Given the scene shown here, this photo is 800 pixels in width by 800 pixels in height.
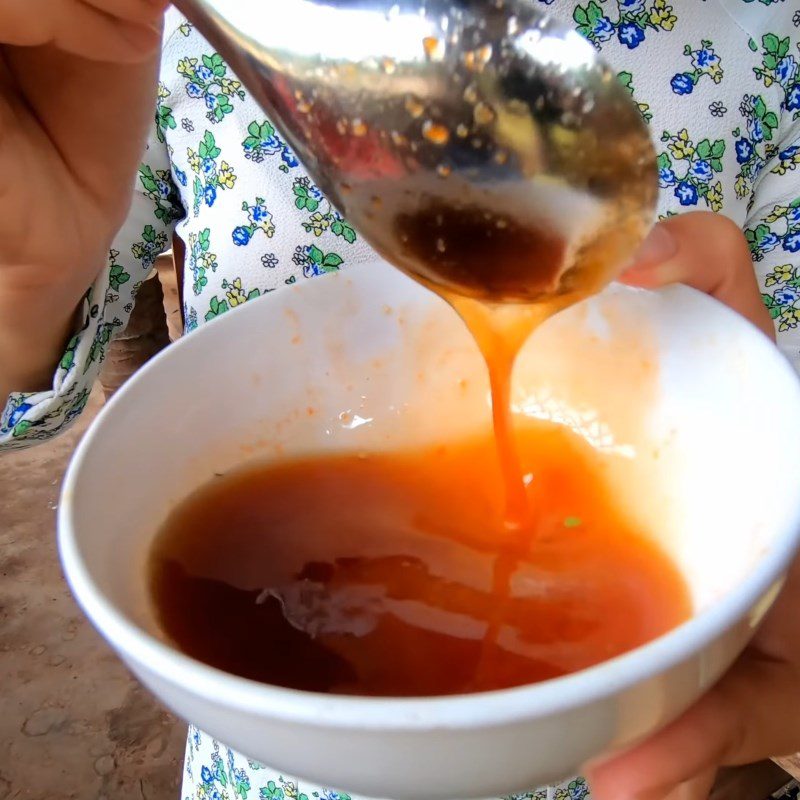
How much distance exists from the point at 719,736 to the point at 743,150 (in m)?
0.44

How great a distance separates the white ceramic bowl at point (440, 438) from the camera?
0.27 m

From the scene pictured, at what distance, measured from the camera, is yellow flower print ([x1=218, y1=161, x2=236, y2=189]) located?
658 millimetres

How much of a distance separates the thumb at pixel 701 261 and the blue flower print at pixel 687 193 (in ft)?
0.54

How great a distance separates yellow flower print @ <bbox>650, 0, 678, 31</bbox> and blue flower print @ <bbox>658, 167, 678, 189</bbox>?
0.10 meters

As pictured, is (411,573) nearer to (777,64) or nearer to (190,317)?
(190,317)

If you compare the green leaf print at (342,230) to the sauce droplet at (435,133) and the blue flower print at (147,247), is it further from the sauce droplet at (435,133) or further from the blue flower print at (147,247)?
the sauce droplet at (435,133)

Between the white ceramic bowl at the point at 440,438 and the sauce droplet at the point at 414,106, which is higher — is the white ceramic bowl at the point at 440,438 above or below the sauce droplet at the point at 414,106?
below

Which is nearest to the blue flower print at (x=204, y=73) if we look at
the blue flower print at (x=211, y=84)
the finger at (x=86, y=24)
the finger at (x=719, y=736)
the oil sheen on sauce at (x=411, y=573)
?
the blue flower print at (x=211, y=84)

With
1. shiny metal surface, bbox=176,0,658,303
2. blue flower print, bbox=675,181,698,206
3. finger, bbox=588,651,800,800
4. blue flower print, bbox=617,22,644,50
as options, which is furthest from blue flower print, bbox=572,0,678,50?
finger, bbox=588,651,800,800

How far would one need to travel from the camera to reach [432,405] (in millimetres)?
546

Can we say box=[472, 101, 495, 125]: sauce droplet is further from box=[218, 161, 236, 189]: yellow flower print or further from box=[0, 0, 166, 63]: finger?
box=[218, 161, 236, 189]: yellow flower print

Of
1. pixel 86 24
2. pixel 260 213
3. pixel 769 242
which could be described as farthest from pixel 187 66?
pixel 769 242

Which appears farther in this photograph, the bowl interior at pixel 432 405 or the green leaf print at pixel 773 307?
the green leaf print at pixel 773 307

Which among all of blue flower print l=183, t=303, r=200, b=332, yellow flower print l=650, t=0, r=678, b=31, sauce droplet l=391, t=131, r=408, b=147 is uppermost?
yellow flower print l=650, t=0, r=678, b=31
